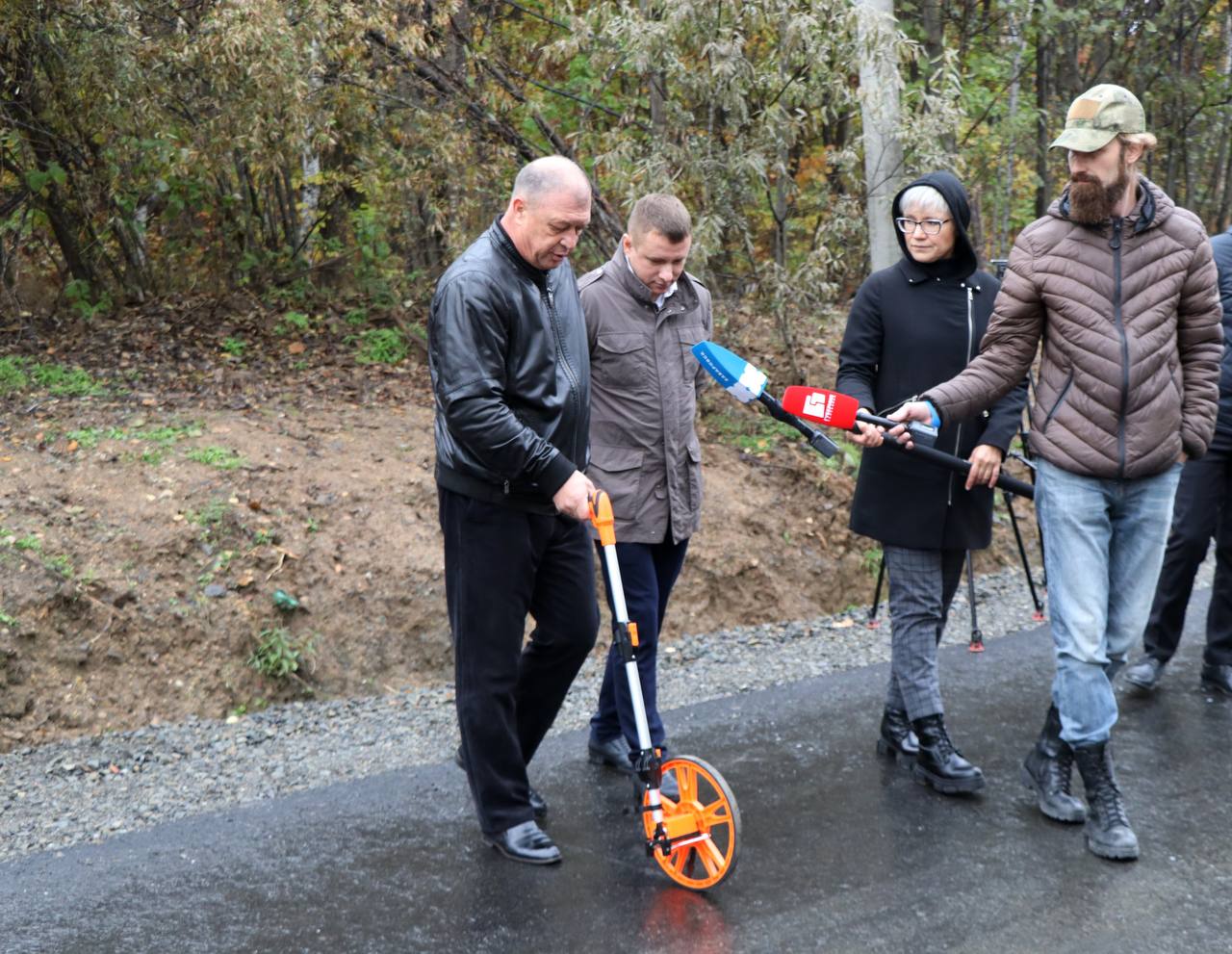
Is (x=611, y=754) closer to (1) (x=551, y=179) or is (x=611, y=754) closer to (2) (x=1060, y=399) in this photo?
(2) (x=1060, y=399)

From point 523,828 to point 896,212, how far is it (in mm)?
2607

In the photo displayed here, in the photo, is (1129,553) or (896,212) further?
(896,212)

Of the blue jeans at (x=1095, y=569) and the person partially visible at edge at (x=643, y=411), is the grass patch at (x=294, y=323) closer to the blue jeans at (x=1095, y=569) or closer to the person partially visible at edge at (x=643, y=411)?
the person partially visible at edge at (x=643, y=411)

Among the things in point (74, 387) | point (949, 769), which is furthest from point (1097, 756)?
point (74, 387)

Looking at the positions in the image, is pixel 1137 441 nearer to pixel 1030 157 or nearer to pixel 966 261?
pixel 966 261

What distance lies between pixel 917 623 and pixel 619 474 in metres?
1.27

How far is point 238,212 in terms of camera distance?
10.9m

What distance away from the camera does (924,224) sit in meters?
4.83

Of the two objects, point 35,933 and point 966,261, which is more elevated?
point 966,261

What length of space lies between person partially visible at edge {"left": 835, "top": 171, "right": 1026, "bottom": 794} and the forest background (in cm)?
237

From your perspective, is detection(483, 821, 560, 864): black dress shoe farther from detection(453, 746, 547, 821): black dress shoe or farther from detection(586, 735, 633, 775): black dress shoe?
detection(586, 735, 633, 775): black dress shoe

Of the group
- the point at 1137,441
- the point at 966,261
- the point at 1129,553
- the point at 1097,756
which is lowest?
the point at 1097,756

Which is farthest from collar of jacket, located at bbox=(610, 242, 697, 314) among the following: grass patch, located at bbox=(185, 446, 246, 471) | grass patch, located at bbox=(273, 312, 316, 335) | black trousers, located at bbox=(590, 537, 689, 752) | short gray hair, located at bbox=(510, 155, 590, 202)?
grass patch, located at bbox=(273, 312, 316, 335)

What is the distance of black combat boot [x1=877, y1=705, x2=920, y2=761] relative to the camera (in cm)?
513
